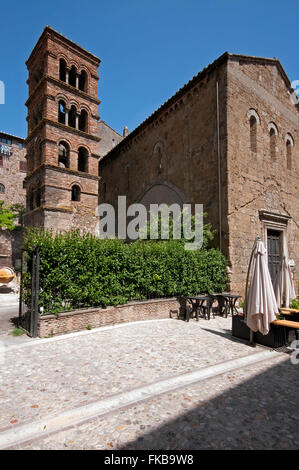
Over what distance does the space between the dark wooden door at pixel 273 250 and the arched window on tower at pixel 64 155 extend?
13416 mm

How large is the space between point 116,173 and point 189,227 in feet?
39.5

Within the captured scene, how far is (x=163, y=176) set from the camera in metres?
16.3

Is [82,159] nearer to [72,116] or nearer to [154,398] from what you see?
[72,116]

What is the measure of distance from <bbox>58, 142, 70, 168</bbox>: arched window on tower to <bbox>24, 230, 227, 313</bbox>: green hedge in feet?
33.0

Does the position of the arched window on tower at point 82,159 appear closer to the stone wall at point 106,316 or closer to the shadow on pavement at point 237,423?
the stone wall at point 106,316

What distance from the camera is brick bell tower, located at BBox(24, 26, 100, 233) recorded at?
16.6 metres

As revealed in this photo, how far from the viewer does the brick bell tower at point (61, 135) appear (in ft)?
54.3

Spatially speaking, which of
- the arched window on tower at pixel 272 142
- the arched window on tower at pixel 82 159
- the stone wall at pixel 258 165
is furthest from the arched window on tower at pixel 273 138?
the arched window on tower at pixel 82 159

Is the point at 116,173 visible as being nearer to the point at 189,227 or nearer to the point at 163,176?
the point at 163,176

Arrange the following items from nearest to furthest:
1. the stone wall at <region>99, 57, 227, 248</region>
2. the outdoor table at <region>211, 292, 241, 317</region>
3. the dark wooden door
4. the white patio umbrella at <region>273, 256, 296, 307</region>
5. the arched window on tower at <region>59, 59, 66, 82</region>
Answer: the white patio umbrella at <region>273, 256, 296, 307</region>, the outdoor table at <region>211, 292, 241, 317</region>, the stone wall at <region>99, 57, 227, 248</region>, the dark wooden door, the arched window on tower at <region>59, 59, 66, 82</region>

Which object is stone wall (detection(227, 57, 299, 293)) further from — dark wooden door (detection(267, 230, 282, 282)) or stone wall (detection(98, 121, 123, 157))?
stone wall (detection(98, 121, 123, 157))

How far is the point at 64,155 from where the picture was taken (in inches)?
738

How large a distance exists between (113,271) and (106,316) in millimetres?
1462

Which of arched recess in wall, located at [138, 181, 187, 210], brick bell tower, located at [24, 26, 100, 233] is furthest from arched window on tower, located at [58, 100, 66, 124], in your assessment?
arched recess in wall, located at [138, 181, 187, 210]
